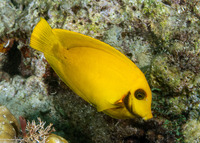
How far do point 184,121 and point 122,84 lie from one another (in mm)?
1196

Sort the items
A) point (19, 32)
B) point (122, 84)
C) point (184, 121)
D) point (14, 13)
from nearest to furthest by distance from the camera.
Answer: point (122, 84), point (184, 121), point (19, 32), point (14, 13)

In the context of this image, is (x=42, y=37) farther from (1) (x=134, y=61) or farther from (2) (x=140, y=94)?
(1) (x=134, y=61)

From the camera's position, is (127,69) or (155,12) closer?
(127,69)

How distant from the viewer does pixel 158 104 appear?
93.4 inches

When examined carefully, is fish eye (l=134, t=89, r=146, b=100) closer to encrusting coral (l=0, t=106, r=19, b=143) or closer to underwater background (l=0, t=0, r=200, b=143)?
underwater background (l=0, t=0, r=200, b=143)

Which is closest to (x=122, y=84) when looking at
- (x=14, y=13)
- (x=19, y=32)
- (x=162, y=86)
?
(x=162, y=86)

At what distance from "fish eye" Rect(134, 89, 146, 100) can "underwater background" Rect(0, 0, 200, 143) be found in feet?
1.07

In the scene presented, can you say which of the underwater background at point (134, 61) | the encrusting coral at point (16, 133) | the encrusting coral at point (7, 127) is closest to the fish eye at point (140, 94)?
the underwater background at point (134, 61)

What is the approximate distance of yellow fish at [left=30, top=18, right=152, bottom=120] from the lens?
1.65 m

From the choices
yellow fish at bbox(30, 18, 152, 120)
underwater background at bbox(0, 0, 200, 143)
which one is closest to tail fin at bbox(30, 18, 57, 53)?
yellow fish at bbox(30, 18, 152, 120)

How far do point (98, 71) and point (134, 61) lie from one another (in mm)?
1081

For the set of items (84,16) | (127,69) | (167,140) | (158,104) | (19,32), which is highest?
(84,16)

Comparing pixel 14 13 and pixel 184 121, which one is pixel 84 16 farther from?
pixel 14 13

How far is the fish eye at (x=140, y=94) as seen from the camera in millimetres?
1625
